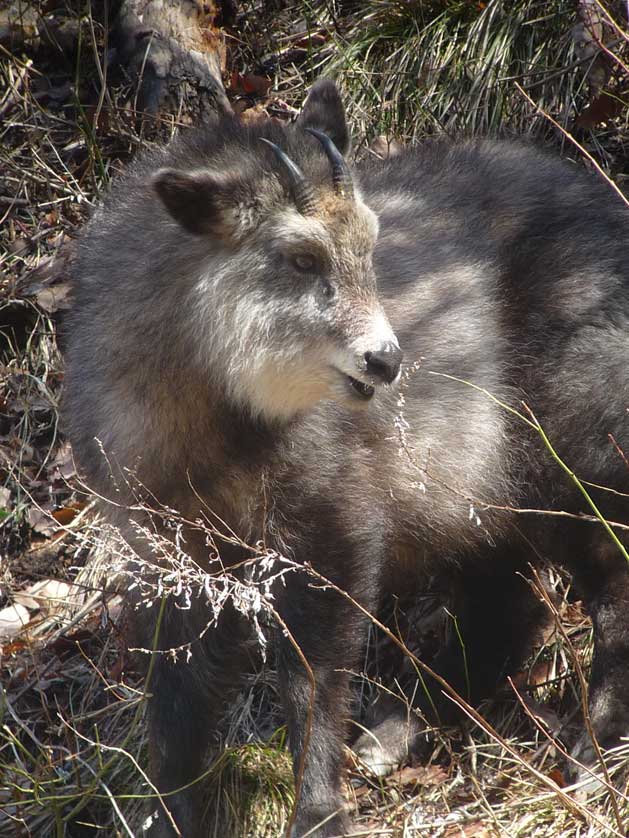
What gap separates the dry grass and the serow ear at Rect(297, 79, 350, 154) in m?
1.36

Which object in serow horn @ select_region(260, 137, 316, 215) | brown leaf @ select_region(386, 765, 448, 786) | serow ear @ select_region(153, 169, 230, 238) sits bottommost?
brown leaf @ select_region(386, 765, 448, 786)

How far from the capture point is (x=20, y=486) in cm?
451

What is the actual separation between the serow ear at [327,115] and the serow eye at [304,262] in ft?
1.67

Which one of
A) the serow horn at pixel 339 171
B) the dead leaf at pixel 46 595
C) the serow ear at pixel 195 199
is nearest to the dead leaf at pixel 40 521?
the dead leaf at pixel 46 595

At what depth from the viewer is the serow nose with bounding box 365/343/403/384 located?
9.20 feet

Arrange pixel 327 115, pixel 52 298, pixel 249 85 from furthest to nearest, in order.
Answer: pixel 249 85, pixel 52 298, pixel 327 115

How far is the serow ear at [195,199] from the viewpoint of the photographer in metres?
2.85

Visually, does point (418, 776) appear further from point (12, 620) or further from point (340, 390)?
point (12, 620)

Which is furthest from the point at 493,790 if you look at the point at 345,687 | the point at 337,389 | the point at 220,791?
the point at 337,389

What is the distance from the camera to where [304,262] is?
2.93 meters

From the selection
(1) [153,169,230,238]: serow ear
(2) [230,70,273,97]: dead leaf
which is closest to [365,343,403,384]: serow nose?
(1) [153,169,230,238]: serow ear

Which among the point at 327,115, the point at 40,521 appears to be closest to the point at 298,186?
the point at 327,115

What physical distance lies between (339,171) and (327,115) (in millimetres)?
347

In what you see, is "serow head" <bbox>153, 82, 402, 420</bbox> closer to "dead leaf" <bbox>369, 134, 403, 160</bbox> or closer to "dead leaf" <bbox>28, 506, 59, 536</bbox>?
"dead leaf" <bbox>28, 506, 59, 536</bbox>
